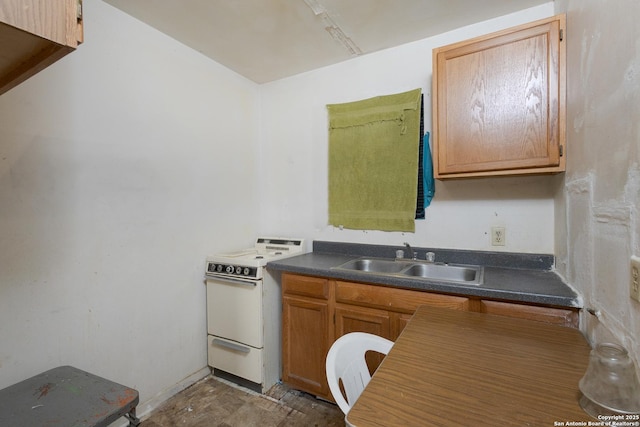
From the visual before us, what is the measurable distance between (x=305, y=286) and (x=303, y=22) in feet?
5.50

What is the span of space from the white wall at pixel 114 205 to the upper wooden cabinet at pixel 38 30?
938 millimetres

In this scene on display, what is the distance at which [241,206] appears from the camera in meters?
2.51

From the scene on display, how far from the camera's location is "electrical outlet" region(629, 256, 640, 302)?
688mm

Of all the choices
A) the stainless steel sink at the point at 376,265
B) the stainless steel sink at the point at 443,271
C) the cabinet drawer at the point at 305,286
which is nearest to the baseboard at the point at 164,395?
the cabinet drawer at the point at 305,286

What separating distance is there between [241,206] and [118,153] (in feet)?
3.32

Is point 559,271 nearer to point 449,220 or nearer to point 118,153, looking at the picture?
point 449,220

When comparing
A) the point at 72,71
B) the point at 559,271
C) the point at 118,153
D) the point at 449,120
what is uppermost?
the point at 72,71

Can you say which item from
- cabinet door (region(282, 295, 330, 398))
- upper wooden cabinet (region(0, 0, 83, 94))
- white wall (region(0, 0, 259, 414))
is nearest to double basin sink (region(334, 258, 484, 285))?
cabinet door (region(282, 295, 330, 398))

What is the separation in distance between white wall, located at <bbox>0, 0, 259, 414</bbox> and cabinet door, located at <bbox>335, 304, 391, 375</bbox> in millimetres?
1085

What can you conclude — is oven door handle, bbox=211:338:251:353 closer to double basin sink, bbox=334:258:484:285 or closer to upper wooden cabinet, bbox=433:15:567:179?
double basin sink, bbox=334:258:484:285

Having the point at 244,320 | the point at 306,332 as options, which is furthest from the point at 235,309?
the point at 306,332

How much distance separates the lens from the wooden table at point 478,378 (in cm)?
61

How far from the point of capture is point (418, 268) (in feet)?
6.44

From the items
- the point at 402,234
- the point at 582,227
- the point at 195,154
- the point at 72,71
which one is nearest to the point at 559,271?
the point at 582,227
